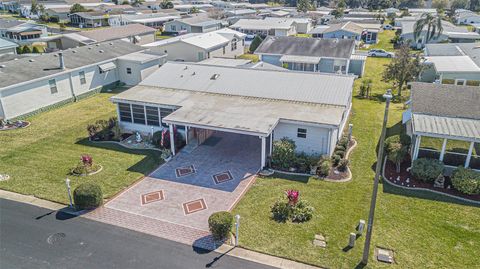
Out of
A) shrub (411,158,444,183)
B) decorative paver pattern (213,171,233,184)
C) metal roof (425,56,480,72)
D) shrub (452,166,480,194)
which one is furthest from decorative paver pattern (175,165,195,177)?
metal roof (425,56,480,72)

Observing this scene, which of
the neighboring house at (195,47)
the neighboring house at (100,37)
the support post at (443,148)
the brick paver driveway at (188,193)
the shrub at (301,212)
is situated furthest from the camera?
the neighboring house at (100,37)

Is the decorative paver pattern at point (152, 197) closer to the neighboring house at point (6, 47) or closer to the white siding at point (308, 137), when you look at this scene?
the white siding at point (308, 137)

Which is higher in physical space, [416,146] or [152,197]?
[416,146]

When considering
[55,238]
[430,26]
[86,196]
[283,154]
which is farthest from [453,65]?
[55,238]

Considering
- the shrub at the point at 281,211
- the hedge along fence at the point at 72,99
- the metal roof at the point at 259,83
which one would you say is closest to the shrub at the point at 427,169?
the metal roof at the point at 259,83

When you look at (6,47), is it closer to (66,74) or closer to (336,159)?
(66,74)

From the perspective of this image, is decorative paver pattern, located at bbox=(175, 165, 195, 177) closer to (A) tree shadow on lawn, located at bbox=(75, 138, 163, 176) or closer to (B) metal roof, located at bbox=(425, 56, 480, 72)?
(A) tree shadow on lawn, located at bbox=(75, 138, 163, 176)
